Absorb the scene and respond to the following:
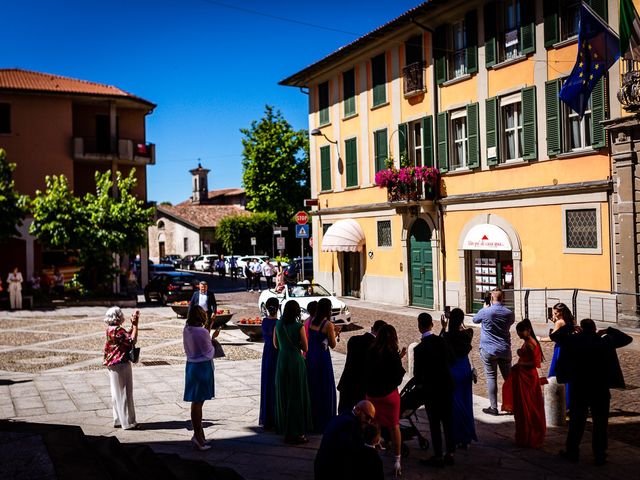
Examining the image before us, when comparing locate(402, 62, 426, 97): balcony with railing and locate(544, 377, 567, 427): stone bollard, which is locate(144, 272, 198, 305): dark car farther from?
locate(544, 377, 567, 427): stone bollard

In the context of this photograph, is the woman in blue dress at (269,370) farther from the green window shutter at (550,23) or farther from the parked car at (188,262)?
the parked car at (188,262)

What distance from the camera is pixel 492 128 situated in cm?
2150

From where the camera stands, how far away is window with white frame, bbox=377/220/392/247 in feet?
89.8

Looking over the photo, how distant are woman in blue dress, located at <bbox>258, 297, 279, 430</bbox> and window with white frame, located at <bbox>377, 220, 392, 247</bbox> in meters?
18.5

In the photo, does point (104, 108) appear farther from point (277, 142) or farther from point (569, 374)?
point (569, 374)

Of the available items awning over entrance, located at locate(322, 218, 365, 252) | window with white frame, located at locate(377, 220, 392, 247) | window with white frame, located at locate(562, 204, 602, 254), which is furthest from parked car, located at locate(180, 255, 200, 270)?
A: window with white frame, located at locate(562, 204, 602, 254)

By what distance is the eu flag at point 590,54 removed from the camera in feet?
46.7

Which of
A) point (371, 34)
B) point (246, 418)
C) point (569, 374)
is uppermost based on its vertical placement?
point (371, 34)

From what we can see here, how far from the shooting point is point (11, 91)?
35250 millimetres

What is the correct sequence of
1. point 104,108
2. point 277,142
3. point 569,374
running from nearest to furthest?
point 569,374 < point 104,108 < point 277,142

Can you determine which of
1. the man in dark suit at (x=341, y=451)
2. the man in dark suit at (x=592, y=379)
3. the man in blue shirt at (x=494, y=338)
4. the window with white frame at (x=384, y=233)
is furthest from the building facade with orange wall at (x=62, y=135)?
the man in dark suit at (x=341, y=451)

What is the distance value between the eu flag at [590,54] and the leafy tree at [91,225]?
802 inches

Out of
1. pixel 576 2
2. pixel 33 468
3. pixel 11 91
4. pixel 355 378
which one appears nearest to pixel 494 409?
pixel 355 378

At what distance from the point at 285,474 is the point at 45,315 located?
68.6 ft
